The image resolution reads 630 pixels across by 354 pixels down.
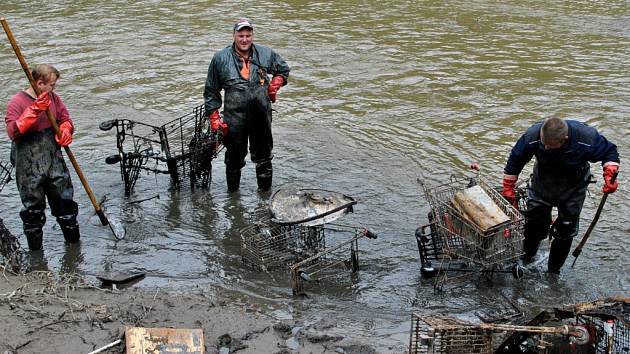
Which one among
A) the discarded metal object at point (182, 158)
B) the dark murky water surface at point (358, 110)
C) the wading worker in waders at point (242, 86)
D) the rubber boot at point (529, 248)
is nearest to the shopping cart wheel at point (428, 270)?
the dark murky water surface at point (358, 110)

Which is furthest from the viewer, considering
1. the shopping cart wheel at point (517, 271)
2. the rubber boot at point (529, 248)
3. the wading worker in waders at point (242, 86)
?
the wading worker in waders at point (242, 86)

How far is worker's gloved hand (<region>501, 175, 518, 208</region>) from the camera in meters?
→ 7.85

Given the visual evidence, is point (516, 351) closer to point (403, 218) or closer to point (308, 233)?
point (308, 233)

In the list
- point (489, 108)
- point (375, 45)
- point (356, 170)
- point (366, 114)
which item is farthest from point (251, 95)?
point (375, 45)

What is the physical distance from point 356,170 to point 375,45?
669 centimetres

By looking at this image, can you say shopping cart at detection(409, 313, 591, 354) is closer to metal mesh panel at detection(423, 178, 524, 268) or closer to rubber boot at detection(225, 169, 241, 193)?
metal mesh panel at detection(423, 178, 524, 268)

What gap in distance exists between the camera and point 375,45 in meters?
17.1

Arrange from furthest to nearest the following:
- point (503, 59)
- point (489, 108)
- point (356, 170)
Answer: point (503, 59), point (489, 108), point (356, 170)

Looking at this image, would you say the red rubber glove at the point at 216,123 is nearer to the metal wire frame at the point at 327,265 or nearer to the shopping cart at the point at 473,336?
the metal wire frame at the point at 327,265

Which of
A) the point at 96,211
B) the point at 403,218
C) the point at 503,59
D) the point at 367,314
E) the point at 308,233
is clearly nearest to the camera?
the point at 367,314

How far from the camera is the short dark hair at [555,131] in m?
7.09

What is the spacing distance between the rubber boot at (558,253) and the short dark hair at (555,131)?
1.29 meters

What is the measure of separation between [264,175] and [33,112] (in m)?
3.45

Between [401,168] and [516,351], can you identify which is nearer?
[516,351]
